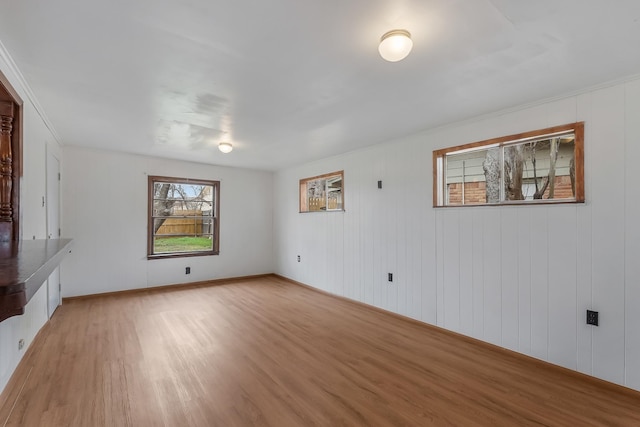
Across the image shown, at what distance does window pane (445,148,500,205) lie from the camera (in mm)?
3154

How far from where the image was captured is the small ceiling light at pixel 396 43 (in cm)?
167

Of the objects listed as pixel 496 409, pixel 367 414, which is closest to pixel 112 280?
pixel 367 414

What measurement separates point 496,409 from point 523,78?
2.46 m

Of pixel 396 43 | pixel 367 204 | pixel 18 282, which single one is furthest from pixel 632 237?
pixel 18 282

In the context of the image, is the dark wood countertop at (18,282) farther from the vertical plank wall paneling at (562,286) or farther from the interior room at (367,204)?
the vertical plank wall paneling at (562,286)

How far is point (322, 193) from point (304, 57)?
3524 millimetres

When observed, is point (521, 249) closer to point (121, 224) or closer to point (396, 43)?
point (396, 43)

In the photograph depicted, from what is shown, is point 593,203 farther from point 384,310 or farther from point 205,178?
point 205,178

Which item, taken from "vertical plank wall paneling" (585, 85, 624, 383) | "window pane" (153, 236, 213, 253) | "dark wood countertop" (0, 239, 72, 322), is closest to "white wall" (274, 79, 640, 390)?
"vertical plank wall paneling" (585, 85, 624, 383)

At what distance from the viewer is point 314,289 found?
17.7 ft

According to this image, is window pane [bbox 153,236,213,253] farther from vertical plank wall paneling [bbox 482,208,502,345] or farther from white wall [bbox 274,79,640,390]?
vertical plank wall paneling [bbox 482,208,502,345]

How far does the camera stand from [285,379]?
235 cm

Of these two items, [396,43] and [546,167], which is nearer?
[396,43]

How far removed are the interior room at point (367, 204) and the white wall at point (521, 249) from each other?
2 centimetres
